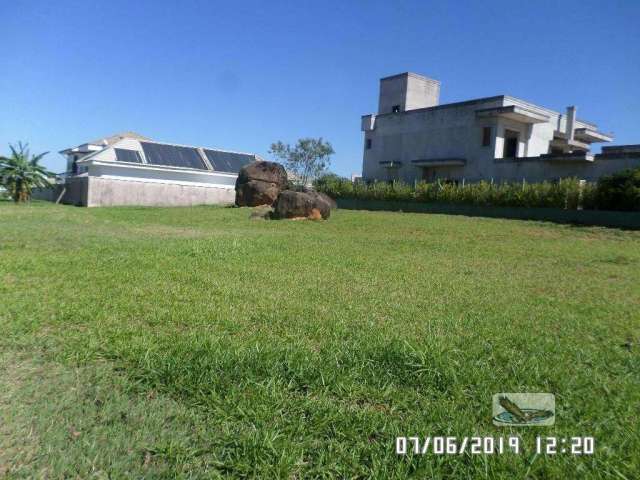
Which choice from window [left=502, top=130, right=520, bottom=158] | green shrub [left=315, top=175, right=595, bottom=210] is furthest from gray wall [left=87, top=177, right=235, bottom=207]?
window [left=502, top=130, right=520, bottom=158]

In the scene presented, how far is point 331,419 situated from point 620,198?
17666 mm

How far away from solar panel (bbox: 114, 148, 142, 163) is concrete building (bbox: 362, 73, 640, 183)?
16947 mm

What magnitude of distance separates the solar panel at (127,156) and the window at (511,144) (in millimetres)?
22501

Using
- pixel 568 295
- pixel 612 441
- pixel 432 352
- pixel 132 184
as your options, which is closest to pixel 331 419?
pixel 432 352

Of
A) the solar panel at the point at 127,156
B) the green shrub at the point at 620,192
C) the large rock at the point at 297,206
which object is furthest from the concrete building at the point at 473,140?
the solar panel at the point at 127,156

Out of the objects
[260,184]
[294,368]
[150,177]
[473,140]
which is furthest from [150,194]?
[294,368]

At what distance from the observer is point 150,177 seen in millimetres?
26469

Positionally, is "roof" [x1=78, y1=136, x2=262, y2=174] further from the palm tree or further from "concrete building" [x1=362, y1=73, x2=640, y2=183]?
"concrete building" [x1=362, y1=73, x2=640, y2=183]

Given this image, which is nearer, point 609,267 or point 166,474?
point 166,474

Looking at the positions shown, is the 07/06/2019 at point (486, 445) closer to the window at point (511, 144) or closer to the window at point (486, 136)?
the window at point (486, 136)

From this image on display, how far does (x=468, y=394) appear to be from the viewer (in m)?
2.62

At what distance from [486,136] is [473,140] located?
82cm

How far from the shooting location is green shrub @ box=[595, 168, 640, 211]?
15531 millimetres

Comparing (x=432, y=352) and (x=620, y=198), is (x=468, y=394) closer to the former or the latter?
(x=432, y=352)
